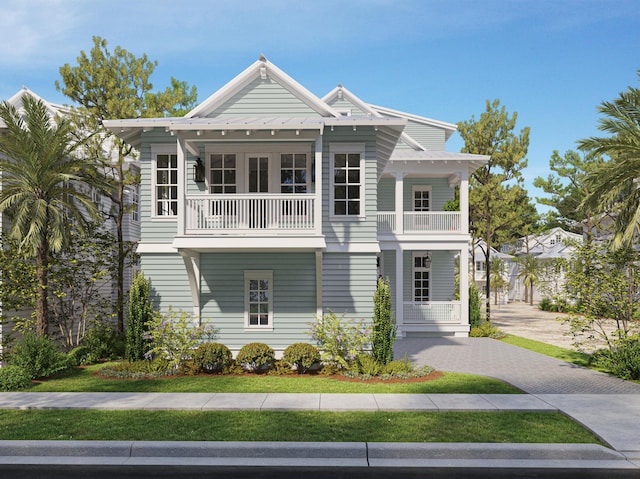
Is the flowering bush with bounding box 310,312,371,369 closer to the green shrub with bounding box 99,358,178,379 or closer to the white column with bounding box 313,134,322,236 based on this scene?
the white column with bounding box 313,134,322,236

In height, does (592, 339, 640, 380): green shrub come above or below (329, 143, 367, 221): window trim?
below

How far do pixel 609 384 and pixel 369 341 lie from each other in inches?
242

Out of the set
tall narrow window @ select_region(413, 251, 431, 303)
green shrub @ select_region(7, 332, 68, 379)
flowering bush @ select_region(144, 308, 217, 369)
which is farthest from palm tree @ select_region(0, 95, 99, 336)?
tall narrow window @ select_region(413, 251, 431, 303)

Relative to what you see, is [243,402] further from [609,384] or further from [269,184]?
[609,384]

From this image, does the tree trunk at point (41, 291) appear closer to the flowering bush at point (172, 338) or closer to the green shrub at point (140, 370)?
the green shrub at point (140, 370)

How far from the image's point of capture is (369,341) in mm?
13891

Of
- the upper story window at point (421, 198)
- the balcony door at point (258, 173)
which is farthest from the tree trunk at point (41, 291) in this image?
the upper story window at point (421, 198)

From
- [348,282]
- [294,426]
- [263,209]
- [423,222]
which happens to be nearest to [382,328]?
[348,282]

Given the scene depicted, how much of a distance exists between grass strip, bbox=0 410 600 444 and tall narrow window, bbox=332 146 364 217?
22.6 feet

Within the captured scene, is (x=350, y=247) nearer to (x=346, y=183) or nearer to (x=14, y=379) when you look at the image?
(x=346, y=183)

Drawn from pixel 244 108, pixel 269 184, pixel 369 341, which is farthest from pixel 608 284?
pixel 244 108

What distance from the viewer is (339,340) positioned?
13.7 meters

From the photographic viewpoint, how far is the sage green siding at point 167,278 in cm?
1505

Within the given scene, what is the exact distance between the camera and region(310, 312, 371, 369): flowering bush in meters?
13.5
